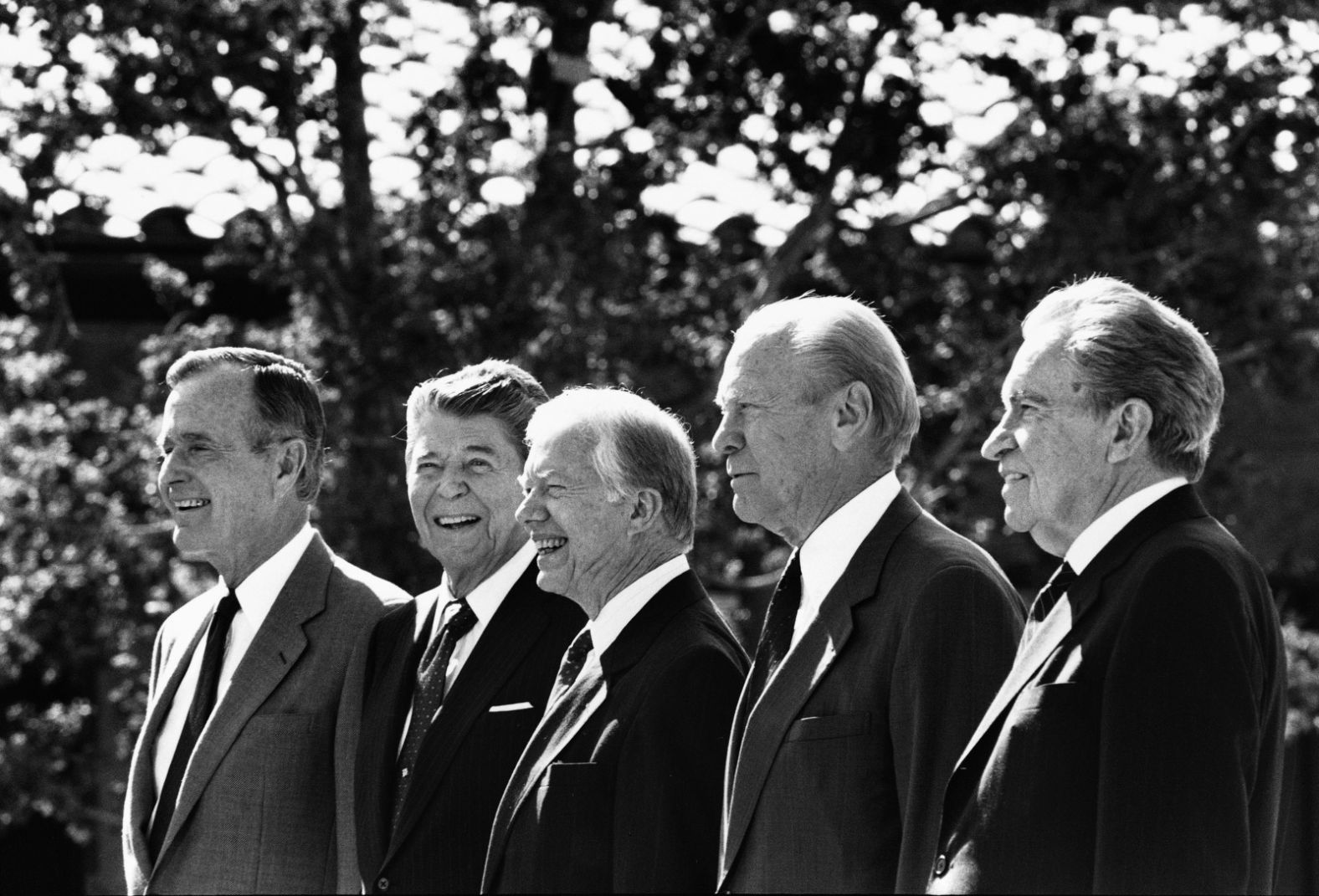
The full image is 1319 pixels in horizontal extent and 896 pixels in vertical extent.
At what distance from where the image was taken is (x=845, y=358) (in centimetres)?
317

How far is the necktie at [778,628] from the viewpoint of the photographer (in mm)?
3074

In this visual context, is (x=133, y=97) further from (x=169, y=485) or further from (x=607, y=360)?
(x=169, y=485)

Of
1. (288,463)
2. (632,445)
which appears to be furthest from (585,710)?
(288,463)

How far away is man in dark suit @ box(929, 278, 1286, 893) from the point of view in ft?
8.23

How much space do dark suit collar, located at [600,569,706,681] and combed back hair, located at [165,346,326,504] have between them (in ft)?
3.60

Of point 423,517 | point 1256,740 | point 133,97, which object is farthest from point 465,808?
point 133,97

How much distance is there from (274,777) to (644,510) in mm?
968

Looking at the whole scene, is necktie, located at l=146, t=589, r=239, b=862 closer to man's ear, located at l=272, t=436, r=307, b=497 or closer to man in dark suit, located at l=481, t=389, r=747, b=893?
man's ear, located at l=272, t=436, r=307, b=497

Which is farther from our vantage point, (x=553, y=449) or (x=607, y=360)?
(x=607, y=360)

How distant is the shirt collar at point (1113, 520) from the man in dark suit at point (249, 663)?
63.7 inches

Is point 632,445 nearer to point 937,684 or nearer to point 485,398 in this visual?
point 485,398

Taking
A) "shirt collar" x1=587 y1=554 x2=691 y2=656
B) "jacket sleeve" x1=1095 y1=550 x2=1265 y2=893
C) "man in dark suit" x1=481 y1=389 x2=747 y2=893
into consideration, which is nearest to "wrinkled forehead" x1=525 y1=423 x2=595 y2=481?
"man in dark suit" x1=481 y1=389 x2=747 y2=893

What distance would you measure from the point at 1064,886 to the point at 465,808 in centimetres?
125

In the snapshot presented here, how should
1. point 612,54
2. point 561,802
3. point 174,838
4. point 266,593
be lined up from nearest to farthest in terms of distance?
point 561,802 < point 174,838 < point 266,593 < point 612,54
